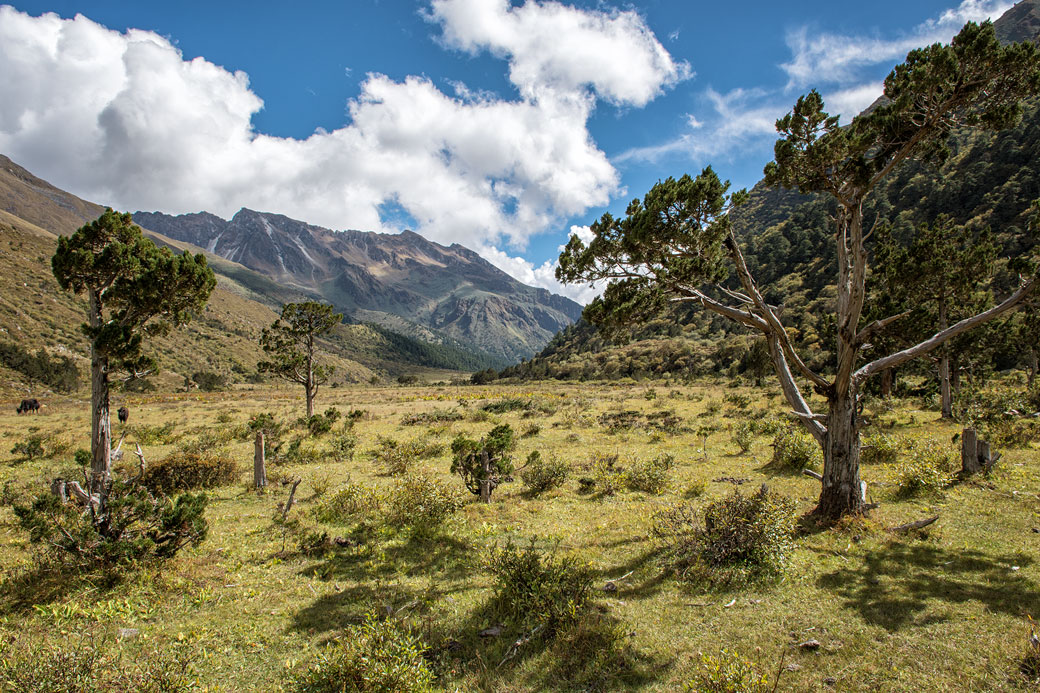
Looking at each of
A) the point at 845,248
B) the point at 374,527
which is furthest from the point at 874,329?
the point at 374,527

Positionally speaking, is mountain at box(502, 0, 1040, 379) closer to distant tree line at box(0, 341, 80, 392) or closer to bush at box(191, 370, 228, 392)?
bush at box(191, 370, 228, 392)

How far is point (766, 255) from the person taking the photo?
141500mm

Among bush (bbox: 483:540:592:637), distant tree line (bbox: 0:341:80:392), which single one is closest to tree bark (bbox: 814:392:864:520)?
bush (bbox: 483:540:592:637)

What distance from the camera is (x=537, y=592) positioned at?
7430 millimetres

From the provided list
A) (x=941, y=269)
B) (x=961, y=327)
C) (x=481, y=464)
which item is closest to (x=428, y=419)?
(x=481, y=464)

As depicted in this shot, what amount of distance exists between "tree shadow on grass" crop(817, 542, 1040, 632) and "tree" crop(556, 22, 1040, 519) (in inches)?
71.5

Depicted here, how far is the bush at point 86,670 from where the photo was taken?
4.68m

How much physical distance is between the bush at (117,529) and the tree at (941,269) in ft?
97.0

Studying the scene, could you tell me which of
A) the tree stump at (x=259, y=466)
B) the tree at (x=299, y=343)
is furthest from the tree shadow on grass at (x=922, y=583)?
the tree at (x=299, y=343)

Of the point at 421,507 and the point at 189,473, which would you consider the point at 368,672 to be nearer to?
the point at 421,507

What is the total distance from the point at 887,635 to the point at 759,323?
6568 millimetres

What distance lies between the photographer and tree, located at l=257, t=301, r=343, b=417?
103ft

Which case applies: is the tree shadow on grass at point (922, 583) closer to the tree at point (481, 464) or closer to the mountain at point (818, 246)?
the tree at point (481, 464)

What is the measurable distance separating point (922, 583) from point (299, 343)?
35637mm
